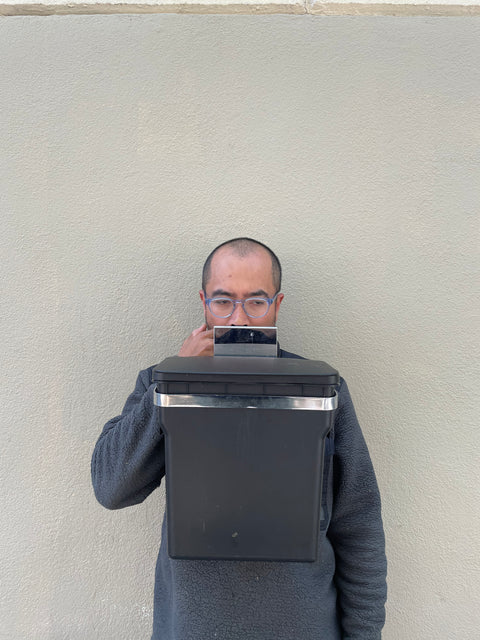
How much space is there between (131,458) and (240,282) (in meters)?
0.53

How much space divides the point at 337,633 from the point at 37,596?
1.00 metres

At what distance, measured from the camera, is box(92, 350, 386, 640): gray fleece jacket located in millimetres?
1151

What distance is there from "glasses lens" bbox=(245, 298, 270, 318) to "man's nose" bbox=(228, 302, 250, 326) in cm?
2

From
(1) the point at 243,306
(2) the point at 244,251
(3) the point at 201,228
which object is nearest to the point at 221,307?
(1) the point at 243,306

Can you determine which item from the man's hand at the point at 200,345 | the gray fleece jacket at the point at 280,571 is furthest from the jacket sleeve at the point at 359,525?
the man's hand at the point at 200,345

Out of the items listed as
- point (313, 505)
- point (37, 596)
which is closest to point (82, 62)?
point (313, 505)

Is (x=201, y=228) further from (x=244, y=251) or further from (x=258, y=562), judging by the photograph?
(x=258, y=562)

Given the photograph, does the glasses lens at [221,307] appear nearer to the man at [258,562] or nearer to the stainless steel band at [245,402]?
the man at [258,562]

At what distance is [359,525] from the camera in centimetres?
125

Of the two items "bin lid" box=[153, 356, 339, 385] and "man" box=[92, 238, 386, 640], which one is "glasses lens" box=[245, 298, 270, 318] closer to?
"man" box=[92, 238, 386, 640]

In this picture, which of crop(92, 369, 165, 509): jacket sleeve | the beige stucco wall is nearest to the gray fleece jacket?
crop(92, 369, 165, 509): jacket sleeve

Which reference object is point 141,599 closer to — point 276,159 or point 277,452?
point 277,452

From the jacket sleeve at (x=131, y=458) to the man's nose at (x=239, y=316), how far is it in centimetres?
32

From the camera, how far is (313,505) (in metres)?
0.99
